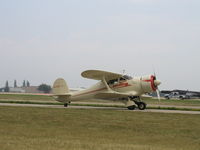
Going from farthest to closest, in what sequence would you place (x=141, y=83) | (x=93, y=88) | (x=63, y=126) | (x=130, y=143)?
(x=93, y=88) < (x=141, y=83) < (x=63, y=126) < (x=130, y=143)

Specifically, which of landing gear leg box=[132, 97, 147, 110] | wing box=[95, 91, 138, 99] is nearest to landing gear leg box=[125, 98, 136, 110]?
wing box=[95, 91, 138, 99]

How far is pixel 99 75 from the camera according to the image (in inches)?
989

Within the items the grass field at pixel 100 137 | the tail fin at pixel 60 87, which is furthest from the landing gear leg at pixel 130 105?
the grass field at pixel 100 137

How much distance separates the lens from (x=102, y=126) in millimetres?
12930

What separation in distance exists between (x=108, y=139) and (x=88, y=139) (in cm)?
56

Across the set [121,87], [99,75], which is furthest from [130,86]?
[99,75]

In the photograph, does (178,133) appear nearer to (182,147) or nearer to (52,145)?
(182,147)

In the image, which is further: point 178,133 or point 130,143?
point 178,133

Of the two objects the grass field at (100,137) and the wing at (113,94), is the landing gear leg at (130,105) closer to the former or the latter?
the wing at (113,94)

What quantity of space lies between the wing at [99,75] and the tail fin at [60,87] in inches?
124

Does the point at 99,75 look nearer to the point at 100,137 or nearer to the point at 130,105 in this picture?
the point at 130,105

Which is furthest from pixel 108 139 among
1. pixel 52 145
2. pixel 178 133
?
pixel 178 133

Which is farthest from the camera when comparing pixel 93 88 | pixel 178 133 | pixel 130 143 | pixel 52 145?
pixel 93 88

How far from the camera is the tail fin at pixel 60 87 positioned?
27.8 meters
